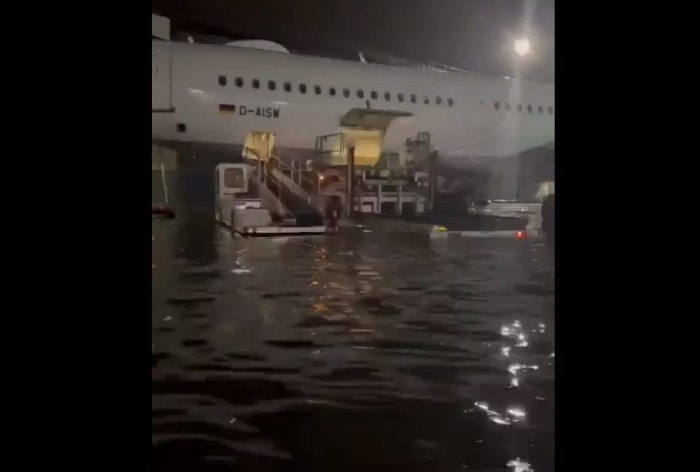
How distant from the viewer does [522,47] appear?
120cm

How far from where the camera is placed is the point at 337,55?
1134 millimetres

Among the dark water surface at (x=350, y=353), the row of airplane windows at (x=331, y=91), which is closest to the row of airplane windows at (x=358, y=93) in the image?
the row of airplane windows at (x=331, y=91)

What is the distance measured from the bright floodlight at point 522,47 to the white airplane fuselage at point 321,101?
0.17 feet

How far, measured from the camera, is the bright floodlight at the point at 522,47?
3.93 feet

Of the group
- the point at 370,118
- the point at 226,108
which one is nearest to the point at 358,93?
the point at 370,118

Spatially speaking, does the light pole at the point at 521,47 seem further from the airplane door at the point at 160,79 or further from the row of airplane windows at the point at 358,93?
the airplane door at the point at 160,79

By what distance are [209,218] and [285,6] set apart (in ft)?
1.15

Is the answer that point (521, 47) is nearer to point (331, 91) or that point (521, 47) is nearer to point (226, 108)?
point (331, 91)

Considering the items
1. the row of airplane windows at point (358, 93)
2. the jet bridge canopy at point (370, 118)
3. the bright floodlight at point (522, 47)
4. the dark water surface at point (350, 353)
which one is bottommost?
the dark water surface at point (350, 353)

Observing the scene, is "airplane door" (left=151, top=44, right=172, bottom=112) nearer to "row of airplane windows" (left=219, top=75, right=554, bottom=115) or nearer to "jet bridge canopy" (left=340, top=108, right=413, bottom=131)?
"row of airplane windows" (left=219, top=75, right=554, bottom=115)
